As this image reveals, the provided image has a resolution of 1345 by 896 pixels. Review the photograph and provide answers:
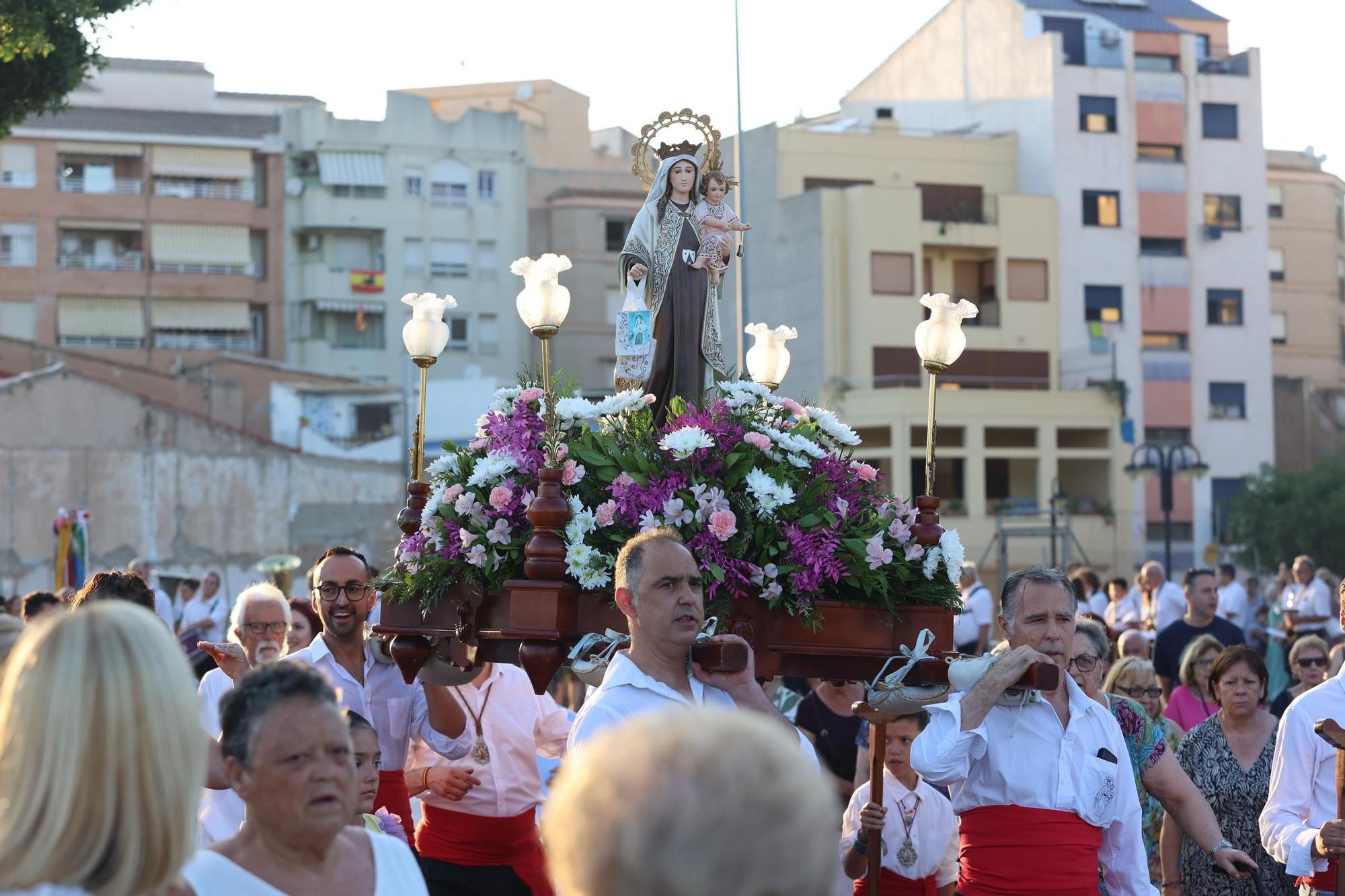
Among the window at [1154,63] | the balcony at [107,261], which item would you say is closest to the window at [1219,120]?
the window at [1154,63]

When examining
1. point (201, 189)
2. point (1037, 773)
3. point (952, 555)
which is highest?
point (201, 189)

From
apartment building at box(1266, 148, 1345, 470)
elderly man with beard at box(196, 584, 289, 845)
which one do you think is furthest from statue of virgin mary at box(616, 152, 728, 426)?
apartment building at box(1266, 148, 1345, 470)

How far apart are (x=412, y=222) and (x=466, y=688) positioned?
49.8 metres

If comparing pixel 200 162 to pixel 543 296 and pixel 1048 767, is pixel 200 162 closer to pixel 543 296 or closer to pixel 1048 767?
pixel 543 296

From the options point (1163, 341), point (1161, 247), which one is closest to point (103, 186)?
point (1161, 247)

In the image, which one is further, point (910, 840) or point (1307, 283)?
point (1307, 283)

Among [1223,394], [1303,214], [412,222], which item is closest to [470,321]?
[412,222]

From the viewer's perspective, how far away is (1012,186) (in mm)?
53188

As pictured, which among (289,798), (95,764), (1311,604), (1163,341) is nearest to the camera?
(95,764)

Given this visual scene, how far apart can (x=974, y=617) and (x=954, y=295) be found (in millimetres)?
31504

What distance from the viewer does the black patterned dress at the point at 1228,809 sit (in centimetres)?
789

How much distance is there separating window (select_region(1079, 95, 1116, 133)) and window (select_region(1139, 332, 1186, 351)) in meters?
6.22

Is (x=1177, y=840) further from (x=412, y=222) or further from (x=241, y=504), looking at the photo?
(x=412, y=222)

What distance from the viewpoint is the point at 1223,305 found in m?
55.2
